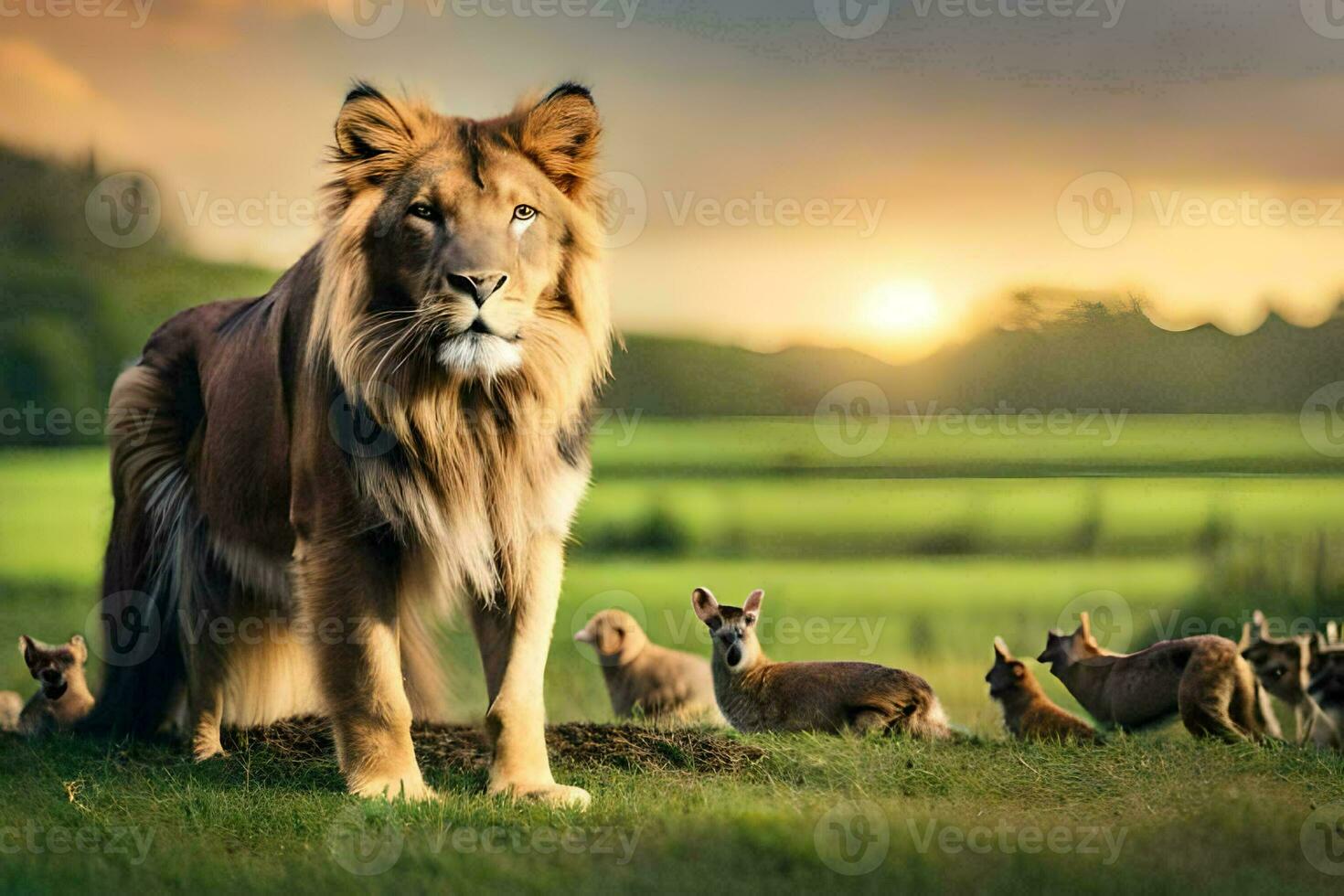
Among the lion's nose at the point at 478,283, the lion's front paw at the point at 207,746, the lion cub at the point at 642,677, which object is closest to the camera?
the lion's nose at the point at 478,283

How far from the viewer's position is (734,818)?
6719 mm

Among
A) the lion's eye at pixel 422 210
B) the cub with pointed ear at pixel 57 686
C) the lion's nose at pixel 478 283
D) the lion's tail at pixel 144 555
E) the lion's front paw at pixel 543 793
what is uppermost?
the lion's eye at pixel 422 210

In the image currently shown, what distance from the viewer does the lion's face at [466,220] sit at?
6598 millimetres

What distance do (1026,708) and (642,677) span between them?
2.41m

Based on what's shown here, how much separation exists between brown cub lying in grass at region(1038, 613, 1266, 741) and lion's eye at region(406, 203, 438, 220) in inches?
197

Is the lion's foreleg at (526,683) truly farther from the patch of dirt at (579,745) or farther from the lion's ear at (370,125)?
the lion's ear at (370,125)

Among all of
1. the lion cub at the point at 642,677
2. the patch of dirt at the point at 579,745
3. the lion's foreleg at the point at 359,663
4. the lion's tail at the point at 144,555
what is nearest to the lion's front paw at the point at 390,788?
the lion's foreleg at the point at 359,663

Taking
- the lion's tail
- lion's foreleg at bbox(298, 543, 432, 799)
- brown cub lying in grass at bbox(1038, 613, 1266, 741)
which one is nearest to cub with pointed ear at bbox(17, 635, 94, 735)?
the lion's tail

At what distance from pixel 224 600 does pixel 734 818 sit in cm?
340

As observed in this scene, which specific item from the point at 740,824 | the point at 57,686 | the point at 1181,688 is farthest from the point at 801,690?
the point at 57,686

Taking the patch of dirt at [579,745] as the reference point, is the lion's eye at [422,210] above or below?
above

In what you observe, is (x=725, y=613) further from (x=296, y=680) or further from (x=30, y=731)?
(x=30, y=731)

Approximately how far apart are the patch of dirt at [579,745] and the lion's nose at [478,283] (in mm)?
2649

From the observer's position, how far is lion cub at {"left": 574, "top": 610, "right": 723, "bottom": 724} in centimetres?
1005
